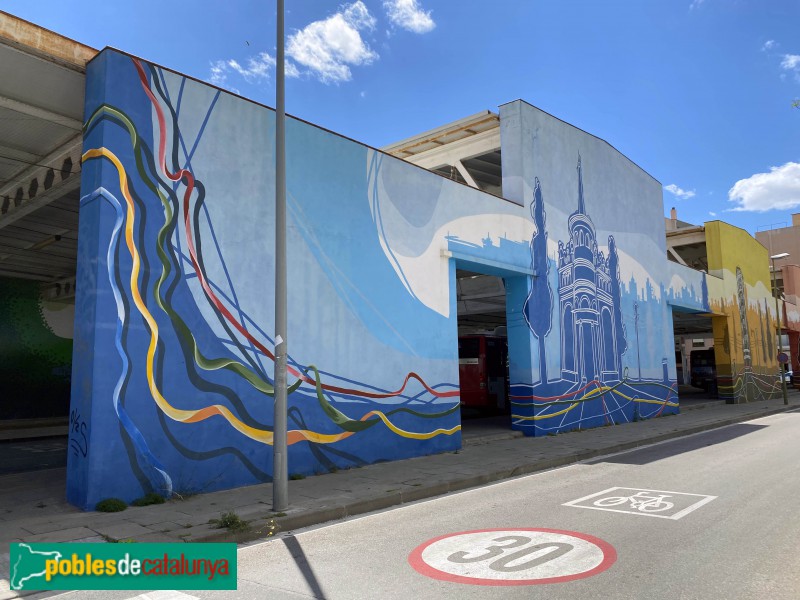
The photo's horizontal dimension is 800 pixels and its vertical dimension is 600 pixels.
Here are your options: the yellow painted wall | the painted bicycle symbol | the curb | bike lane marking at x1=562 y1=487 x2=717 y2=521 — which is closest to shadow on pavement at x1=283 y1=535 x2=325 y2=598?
the curb

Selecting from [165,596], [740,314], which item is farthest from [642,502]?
[740,314]

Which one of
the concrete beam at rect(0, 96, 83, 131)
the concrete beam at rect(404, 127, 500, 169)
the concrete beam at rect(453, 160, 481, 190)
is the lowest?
the concrete beam at rect(0, 96, 83, 131)

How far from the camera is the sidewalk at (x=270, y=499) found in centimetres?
630

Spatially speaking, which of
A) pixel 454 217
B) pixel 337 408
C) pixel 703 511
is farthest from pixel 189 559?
pixel 454 217

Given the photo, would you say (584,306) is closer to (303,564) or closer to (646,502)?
(646,502)

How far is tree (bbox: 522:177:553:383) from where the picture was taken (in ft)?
50.8

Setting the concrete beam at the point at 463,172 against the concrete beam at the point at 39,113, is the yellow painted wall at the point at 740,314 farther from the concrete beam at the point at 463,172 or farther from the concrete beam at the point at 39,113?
the concrete beam at the point at 39,113

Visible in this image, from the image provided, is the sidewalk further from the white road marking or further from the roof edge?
the roof edge

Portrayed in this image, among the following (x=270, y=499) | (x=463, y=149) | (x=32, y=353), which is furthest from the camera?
(x=32, y=353)

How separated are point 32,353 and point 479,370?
1587 cm

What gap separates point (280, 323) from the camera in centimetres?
756

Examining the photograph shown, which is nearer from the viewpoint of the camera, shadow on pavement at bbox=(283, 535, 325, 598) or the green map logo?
shadow on pavement at bbox=(283, 535, 325, 598)

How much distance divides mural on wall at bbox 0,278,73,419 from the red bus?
48.0 feet

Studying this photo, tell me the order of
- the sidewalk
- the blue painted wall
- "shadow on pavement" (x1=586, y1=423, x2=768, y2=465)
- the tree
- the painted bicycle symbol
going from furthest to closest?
the blue painted wall < the tree < "shadow on pavement" (x1=586, y1=423, x2=768, y2=465) < the painted bicycle symbol < the sidewalk
